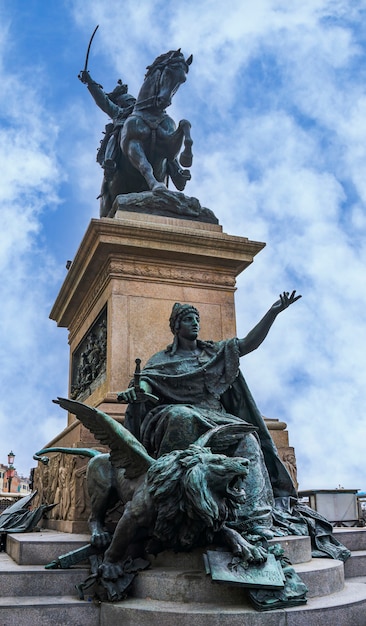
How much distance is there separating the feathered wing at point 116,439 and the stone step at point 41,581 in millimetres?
845

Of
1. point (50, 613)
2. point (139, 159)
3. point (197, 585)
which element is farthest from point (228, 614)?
point (139, 159)

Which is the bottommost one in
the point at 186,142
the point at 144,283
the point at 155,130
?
the point at 144,283

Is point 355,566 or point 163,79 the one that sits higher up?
point 163,79

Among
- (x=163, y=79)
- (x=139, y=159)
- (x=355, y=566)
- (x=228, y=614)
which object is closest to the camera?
(x=228, y=614)

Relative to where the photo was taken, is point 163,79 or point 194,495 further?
point 163,79

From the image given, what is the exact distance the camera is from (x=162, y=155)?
1069 centimetres

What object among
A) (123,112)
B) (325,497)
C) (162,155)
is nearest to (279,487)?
(325,497)

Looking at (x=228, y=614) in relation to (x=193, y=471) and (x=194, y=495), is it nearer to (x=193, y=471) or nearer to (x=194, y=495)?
(x=194, y=495)

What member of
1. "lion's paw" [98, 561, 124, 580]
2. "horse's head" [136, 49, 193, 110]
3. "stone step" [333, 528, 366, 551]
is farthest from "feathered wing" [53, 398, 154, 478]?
"horse's head" [136, 49, 193, 110]

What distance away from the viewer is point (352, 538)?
6.50 m

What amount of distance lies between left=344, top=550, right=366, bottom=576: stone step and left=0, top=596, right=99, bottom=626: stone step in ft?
8.10

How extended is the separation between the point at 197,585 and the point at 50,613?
3.46 ft

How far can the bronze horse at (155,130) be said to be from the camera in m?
10.2

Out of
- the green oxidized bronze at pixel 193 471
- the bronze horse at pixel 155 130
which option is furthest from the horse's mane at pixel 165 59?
the green oxidized bronze at pixel 193 471
